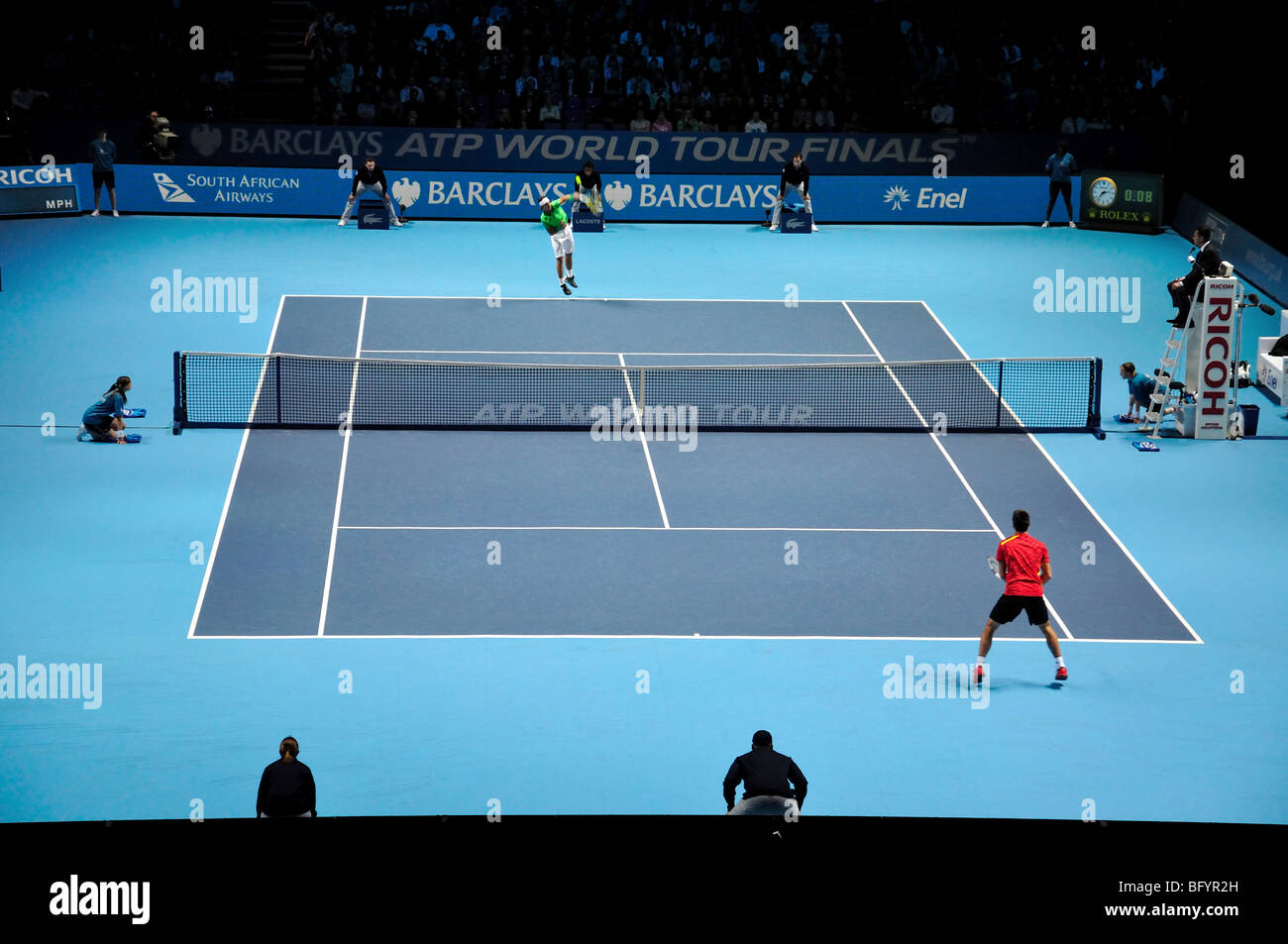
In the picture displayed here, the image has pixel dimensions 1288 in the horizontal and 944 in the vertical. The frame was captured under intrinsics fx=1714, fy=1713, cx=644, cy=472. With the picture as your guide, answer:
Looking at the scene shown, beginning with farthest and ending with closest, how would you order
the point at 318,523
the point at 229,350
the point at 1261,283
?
1. the point at 1261,283
2. the point at 229,350
3. the point at 318,523

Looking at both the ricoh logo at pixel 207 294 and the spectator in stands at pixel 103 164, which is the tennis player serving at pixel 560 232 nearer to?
the ricoh logo at pixel 207 294

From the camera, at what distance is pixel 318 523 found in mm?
19609

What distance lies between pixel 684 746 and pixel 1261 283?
21.1m

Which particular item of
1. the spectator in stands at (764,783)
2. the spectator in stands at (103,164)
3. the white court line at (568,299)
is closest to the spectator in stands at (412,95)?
the spectator in stands at (103,164)

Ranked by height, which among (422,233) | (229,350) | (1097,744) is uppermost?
(422,233)

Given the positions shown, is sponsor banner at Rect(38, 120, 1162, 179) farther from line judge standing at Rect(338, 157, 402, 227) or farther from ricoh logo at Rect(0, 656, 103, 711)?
ricoh logo at Rect(0, 656, 103, 711)

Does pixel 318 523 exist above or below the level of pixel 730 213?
below

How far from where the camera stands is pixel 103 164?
117 feet

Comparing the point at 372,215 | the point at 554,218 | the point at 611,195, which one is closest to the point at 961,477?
the point at 554,218

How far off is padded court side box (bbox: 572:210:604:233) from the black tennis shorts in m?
22.1

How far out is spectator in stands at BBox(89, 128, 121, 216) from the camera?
3531cm

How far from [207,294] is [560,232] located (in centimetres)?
627
